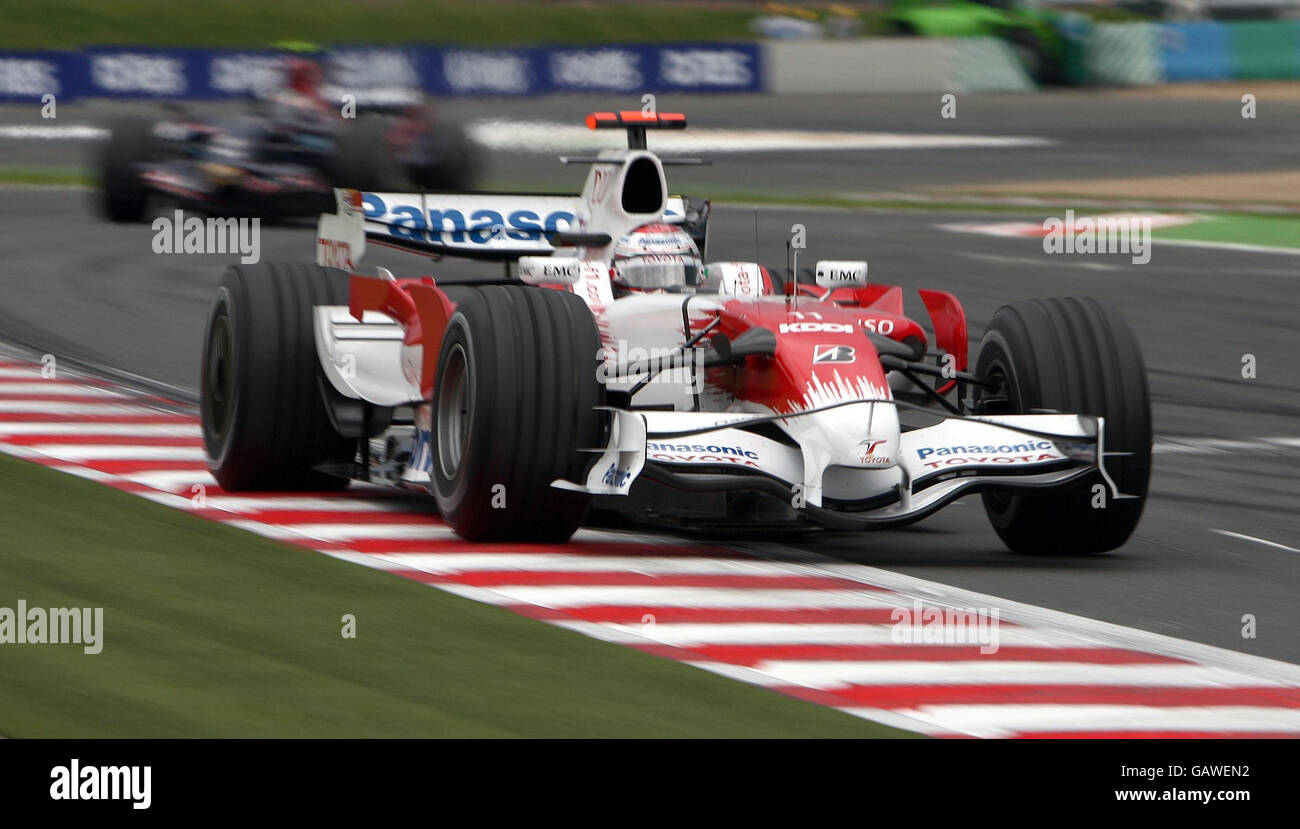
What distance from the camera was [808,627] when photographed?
303 inches

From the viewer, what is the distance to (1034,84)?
4669 cm

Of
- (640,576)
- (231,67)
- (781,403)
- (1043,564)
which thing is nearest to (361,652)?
(640,576)

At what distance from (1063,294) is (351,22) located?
3202cm

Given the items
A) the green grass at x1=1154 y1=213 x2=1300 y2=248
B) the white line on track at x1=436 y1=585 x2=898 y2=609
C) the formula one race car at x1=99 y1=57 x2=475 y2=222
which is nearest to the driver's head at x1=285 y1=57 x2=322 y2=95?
the formula one race car at x1=99 y1=57 x2=475 y2=222

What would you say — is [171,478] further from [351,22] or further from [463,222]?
[351,22]

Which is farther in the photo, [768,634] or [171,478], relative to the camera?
[171,478]

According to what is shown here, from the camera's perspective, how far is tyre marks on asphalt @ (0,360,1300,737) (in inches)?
265

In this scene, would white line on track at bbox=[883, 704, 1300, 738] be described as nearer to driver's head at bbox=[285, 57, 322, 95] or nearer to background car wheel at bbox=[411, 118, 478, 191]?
background car wheel at bbox=[411, 118, 478, 191]

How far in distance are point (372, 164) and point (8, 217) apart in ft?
14.4

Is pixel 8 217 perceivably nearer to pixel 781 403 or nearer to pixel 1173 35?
pixel 781 403
